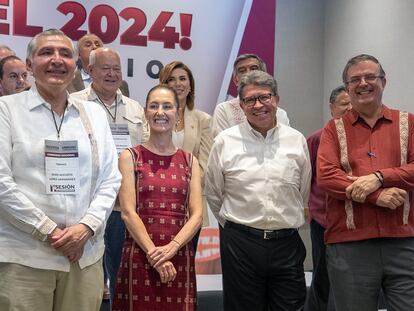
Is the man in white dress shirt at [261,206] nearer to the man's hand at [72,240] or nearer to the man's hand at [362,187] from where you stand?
the man's hand at [362,187]

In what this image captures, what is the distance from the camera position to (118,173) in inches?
90.4

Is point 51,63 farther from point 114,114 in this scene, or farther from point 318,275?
point 318,275

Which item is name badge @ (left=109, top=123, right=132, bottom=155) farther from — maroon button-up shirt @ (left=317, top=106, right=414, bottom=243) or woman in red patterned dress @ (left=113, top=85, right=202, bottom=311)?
maroon button-up shirt @ (left=317, top=106, right=414, bottom=243)

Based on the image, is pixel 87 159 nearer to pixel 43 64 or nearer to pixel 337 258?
pixel 43 64

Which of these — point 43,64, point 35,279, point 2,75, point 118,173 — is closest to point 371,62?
point 118,173

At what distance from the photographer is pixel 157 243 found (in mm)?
2420

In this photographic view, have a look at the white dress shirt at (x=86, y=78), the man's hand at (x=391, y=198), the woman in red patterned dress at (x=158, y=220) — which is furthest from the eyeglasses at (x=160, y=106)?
the white dress shirt at (x=86, y=78)

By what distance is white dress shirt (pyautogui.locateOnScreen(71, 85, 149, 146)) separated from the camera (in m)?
3.03

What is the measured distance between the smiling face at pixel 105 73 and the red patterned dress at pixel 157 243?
64 centimetres

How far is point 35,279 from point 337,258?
1336 mm

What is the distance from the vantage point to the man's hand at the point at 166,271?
234cm

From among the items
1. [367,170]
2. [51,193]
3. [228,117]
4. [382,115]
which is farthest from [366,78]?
[51,193]

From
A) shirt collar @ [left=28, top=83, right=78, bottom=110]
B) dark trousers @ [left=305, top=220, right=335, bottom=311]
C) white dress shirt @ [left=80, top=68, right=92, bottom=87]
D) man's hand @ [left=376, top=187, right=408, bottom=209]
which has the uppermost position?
white dress shirt @ [left=80, top=68, right=92, bottom=87]

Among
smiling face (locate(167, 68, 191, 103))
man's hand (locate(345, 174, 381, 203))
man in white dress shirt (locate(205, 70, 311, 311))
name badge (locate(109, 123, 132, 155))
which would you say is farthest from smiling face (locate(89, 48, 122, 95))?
man's hand (locate(345, 174, 381, 203))
